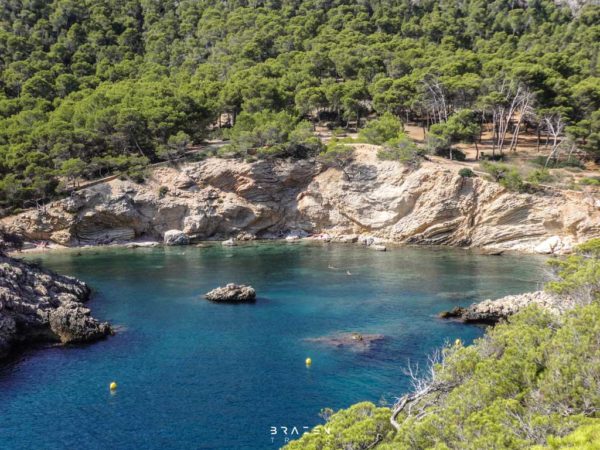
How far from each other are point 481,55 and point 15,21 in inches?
3917

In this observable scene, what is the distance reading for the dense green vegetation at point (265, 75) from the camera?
261ft

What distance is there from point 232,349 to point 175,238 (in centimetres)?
4092

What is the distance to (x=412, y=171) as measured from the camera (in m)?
73.6

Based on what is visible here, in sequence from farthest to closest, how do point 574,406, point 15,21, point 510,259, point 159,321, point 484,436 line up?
1. point 15,21
2. point 510,259
3. point 159,321
4. point 574,406
5. point 484,436

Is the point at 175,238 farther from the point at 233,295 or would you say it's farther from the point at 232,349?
the point at 232,349

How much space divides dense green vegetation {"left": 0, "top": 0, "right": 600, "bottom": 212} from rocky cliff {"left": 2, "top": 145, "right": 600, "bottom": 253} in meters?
3.79

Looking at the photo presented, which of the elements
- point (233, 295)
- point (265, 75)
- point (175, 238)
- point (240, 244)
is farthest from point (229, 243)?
point (265, 75)

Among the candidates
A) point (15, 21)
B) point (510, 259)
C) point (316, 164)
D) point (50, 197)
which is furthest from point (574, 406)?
point (15, 21)

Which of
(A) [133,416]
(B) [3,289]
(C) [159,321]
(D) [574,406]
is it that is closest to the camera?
(D) [574,406]

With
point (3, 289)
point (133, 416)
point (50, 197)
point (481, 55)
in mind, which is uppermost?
point (481, 55)

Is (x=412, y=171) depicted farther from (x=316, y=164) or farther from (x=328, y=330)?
(x=328, y=330)

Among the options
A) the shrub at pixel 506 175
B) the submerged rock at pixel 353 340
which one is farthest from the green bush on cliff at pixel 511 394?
the shrub at pixel 506 175

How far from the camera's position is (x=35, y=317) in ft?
135

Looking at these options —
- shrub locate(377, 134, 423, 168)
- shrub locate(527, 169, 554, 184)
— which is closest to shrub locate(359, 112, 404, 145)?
shrub locate(377, 134, 423, 168)
